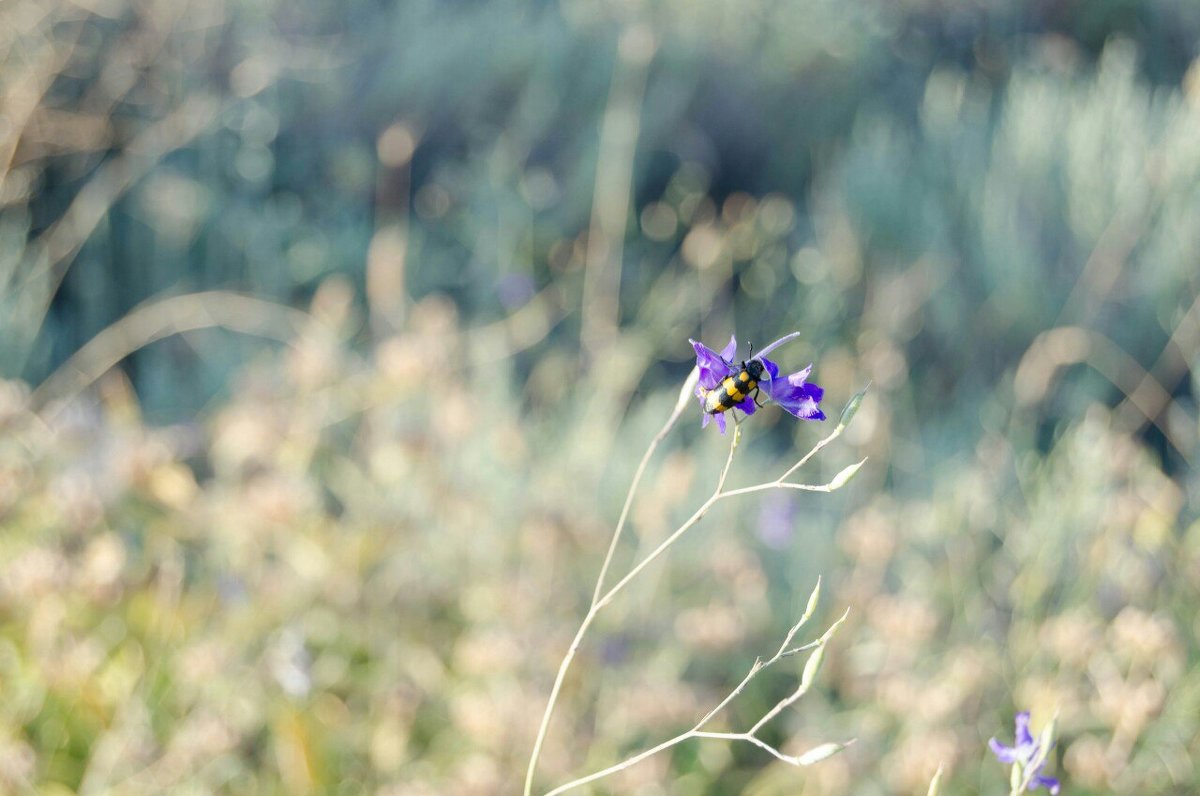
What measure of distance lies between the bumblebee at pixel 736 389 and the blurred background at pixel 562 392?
889 millimetres

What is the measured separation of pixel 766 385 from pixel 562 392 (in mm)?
2262

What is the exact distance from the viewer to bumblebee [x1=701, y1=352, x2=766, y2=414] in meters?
0.96

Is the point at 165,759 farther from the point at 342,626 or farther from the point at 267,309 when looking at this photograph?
the point at 267,309

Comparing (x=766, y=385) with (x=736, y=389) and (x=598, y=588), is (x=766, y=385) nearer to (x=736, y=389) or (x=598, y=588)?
(x=736, y=389)

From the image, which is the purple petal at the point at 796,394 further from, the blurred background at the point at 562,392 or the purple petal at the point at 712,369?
the blurred background at the point at 562,392

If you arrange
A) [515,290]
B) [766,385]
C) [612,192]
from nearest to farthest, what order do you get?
[766,385], [515,290], [612,192]

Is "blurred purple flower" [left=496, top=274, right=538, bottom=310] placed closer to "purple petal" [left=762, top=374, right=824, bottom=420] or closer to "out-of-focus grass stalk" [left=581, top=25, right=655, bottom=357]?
"out-of-focus grass stalk" [left=581, top=25, right=655, bottom=357]

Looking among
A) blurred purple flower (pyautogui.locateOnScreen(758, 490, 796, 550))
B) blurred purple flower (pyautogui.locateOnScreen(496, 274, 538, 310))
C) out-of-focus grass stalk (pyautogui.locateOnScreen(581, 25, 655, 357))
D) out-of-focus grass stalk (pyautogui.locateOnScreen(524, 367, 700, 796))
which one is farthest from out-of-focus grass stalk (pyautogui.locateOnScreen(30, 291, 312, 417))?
out-of-focus grass stalk (pyautogui.locateOnScreen(524, 367, 700, 796))

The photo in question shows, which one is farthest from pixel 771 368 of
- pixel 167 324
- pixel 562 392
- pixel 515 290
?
pixel 167 324

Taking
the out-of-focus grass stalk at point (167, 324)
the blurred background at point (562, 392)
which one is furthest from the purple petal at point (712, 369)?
the out-of-focus grass stalk at point (167, 324)

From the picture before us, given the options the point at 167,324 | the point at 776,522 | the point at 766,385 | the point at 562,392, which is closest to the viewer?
the point at 766,385

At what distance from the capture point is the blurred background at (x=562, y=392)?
1.88 meters

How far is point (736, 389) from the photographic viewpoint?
38.0 inches

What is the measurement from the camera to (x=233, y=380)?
3225 millimetres
